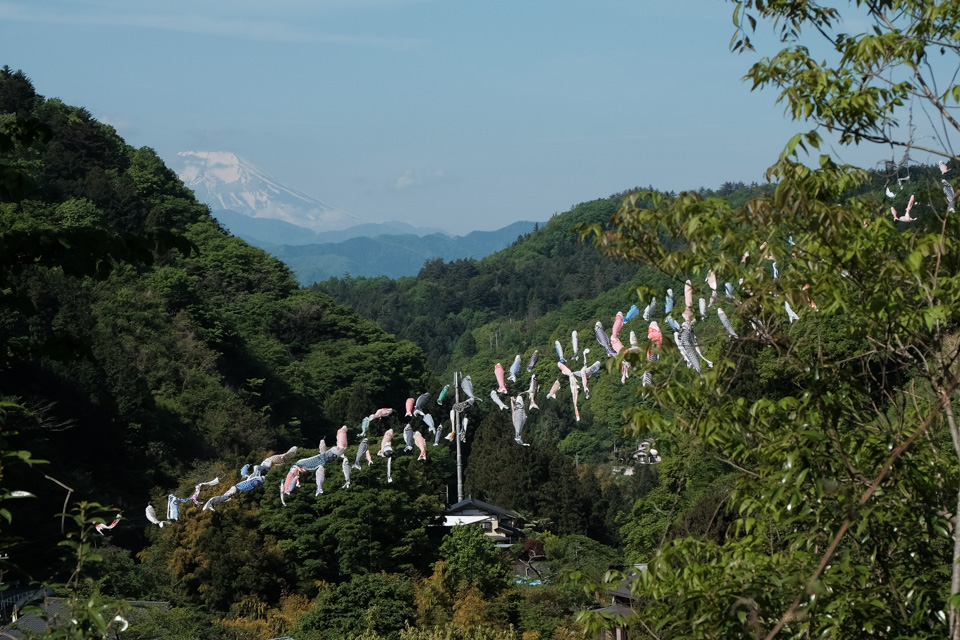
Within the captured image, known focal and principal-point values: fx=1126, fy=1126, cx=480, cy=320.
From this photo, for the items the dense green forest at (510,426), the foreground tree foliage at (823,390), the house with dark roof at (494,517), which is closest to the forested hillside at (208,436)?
the dense green forest at (510,426)

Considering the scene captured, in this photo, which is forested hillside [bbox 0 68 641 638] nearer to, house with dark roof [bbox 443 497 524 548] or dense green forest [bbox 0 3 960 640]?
dense green forest [bbox 0 3 960 640]

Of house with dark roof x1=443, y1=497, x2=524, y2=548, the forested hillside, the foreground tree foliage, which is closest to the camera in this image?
the foreground tree foliage

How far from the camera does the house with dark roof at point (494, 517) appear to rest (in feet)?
105

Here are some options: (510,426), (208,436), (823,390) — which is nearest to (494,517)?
(510,426)

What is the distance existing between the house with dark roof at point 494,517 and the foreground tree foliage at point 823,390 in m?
26.9

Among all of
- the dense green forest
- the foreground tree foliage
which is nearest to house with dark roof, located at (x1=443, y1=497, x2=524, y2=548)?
the dense green forest

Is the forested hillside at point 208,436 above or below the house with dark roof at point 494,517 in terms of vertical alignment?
above

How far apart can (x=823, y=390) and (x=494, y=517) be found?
29371 millimetres

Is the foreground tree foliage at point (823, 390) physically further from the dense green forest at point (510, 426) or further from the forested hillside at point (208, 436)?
the forested hillside at point (208, 436)

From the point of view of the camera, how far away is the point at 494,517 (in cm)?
3306

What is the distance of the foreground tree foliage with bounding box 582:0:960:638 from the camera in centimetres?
384

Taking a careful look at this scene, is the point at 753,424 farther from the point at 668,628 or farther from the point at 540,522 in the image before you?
the point at 540,522

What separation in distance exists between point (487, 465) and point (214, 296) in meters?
15.6

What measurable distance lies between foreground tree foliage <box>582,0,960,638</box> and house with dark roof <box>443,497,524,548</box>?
26.9 m
